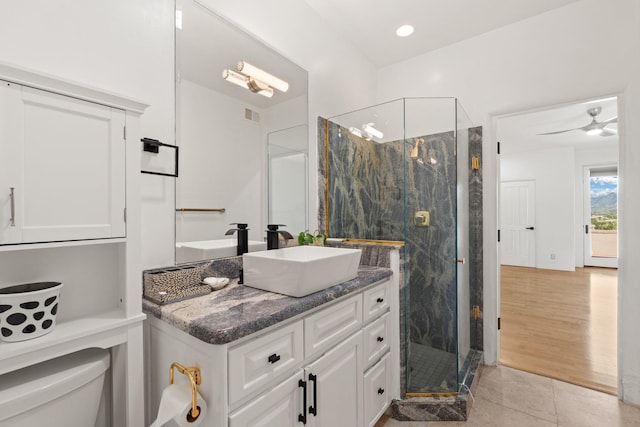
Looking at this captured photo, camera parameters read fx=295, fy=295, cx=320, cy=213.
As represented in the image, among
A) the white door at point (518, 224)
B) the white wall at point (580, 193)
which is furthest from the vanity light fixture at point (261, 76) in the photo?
the white wall at point (580, 193)

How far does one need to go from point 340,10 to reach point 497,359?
3125 mm

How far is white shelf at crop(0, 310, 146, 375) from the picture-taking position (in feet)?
2.70

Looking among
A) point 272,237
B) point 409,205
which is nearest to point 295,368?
point 272,237

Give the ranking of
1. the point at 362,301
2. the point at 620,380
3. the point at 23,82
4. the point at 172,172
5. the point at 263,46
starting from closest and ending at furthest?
1. the point at 23,82
2. the point at 172,172
3. the point at 362,301
4. the point at 263,46
5. the point at 620,380

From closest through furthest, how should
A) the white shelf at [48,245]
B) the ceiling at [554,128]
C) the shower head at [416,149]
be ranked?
1. the white shelf at [48,245]
2. the shower head at [416,149]
3. the ceiling at [554,128]

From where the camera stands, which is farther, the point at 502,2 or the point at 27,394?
the point at 502,2

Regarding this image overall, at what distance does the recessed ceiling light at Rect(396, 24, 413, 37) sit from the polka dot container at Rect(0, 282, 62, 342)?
281 centimetres

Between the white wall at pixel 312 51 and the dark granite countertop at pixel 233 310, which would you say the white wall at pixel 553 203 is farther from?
the dark granite countertop at pixel 233 310

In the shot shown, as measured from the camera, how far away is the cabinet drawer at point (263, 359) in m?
0.93

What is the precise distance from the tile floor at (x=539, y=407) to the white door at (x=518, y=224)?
205 inches

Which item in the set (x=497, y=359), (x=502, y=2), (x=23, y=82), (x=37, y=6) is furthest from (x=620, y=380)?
(x=37, y=6)

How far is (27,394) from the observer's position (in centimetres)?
83

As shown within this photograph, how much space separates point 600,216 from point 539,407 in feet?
22.0

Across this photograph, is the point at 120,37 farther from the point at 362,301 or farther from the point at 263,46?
the point at 362,301
